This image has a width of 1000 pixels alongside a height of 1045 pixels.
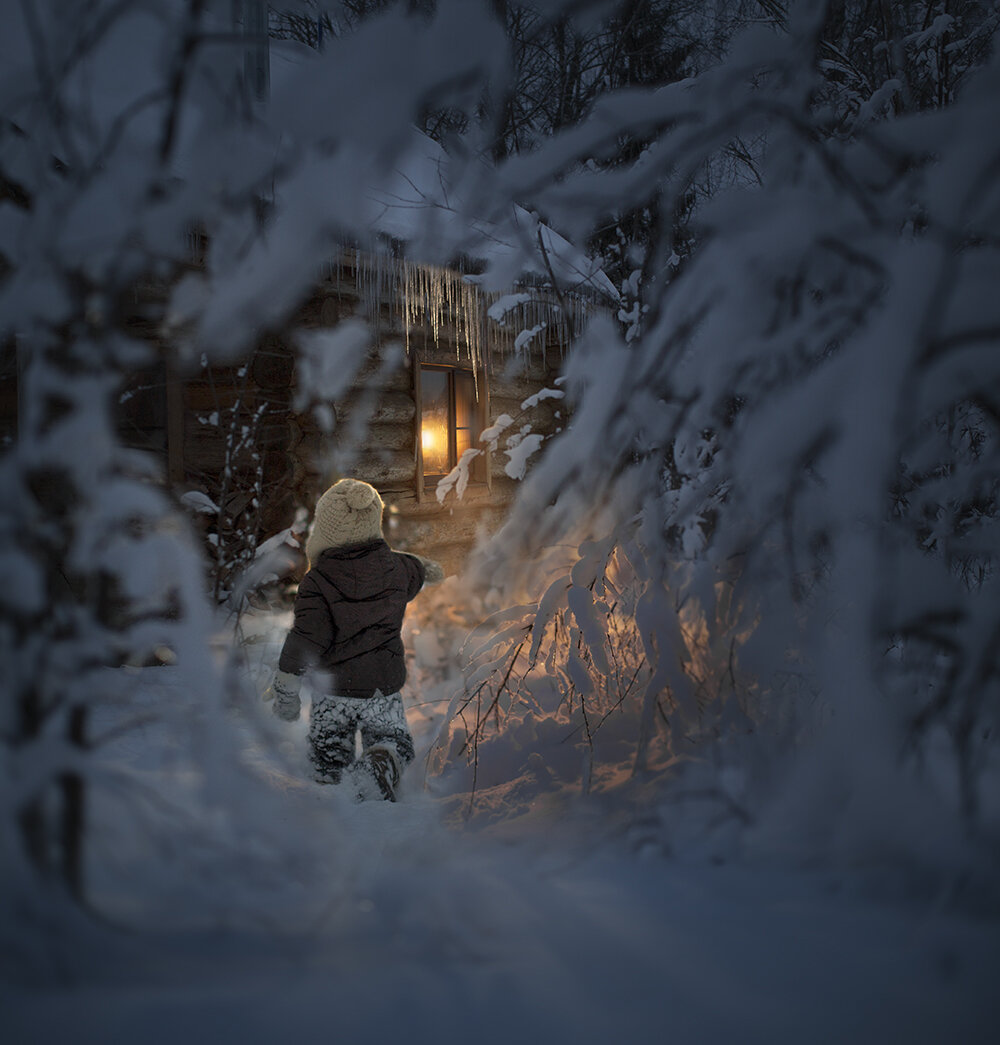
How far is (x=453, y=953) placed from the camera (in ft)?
2.97

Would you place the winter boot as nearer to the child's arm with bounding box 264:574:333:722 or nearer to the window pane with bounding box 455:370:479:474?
the child's arm with bounding box 264:574:333:722

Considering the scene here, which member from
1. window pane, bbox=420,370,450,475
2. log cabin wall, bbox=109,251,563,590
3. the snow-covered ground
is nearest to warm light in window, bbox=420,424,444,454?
window pane, bbox=420,370,450,475

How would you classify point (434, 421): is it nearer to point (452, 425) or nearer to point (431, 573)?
point (452, 425)

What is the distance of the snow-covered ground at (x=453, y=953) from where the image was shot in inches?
30.5

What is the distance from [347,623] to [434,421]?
3.55 metres

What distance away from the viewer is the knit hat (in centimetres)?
286

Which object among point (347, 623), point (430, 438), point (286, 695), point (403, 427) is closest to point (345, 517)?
point (347, 623)

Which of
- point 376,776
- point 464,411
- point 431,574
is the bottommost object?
point 376,776

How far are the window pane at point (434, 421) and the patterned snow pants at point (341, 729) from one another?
336 centimetres

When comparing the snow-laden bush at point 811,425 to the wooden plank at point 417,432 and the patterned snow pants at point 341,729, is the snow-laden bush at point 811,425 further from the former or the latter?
the wooden plank at point 417,432

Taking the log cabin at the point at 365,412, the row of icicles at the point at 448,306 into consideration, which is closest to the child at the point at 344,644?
the log cabin at the point at 365,412

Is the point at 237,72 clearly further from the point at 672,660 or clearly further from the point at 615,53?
the point at 615,53

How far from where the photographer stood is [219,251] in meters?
0.95

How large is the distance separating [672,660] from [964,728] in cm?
53
